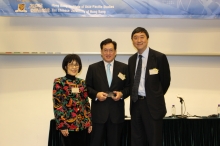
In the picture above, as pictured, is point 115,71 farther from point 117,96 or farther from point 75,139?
point 75,139

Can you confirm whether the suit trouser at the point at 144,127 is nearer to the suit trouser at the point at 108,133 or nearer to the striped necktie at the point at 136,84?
the striped necktie at the point at 136,84

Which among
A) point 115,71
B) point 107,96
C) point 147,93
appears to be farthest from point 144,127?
point 115,71

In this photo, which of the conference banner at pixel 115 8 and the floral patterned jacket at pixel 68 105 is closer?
the floral patterned jacket at pixel 68 105

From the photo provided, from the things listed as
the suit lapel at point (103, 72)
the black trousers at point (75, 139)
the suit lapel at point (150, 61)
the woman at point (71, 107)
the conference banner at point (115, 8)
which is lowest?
the black trousers at point (75, 139)

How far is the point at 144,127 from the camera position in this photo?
264 centimetres

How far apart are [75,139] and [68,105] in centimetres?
34

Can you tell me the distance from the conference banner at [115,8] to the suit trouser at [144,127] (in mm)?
1498

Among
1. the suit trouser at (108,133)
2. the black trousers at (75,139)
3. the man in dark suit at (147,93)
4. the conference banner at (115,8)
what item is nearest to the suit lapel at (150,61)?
the man in dark suit at (147,93)

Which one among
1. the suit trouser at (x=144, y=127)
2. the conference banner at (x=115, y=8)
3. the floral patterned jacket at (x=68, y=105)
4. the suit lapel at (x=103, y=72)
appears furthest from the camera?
the conference banner at (x=115, y=8)

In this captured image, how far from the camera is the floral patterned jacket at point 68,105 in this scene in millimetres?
2350

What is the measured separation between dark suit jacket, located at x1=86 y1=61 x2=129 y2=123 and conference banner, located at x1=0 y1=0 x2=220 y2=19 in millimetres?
1102

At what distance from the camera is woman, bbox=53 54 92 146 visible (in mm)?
2355

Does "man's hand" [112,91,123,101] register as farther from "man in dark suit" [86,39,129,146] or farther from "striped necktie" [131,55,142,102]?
"striped necktie" [131,55,142,102]

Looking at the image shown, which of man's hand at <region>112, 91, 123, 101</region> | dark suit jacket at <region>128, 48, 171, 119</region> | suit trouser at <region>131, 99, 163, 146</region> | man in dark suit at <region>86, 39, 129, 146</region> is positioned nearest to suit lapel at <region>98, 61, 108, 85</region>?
man in dark suit at <region>86, 39, 129, 146</region>
